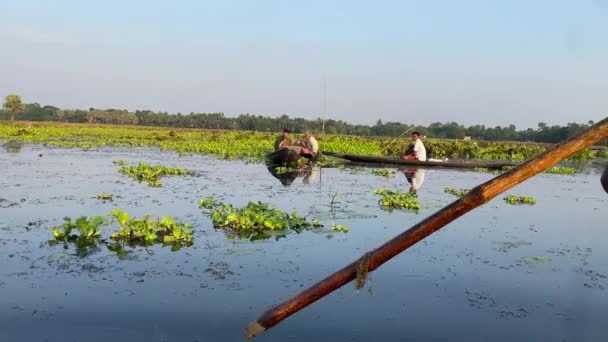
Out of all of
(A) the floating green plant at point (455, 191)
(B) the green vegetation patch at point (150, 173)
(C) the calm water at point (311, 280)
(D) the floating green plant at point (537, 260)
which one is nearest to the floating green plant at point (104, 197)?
(C) the calm water at point (311, 280)

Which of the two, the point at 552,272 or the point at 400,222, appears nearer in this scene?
the point at 552,272

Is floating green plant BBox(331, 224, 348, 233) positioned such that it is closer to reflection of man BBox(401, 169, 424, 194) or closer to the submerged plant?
the submerged plant

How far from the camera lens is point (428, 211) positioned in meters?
12.3

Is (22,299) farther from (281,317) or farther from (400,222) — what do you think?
(400,222)

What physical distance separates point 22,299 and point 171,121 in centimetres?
11452

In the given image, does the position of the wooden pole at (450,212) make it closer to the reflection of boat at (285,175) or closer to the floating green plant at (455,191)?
the floating green plant at (455,191)

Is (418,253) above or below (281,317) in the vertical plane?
below

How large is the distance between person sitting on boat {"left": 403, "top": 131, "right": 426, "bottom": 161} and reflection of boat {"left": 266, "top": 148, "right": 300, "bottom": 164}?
440 cm

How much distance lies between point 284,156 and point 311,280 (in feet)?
49.3

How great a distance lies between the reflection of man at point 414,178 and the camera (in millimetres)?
16683

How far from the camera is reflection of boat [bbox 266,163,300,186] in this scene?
1673cm

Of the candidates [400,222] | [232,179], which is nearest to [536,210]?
[400,222]

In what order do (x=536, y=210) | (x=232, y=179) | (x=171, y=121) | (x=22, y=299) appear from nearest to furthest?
(x=22, y=299) < (x=536, y=210) < (x=232, y=179) < (x=171, y=121)

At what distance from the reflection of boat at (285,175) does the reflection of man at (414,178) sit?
3.69 metres
